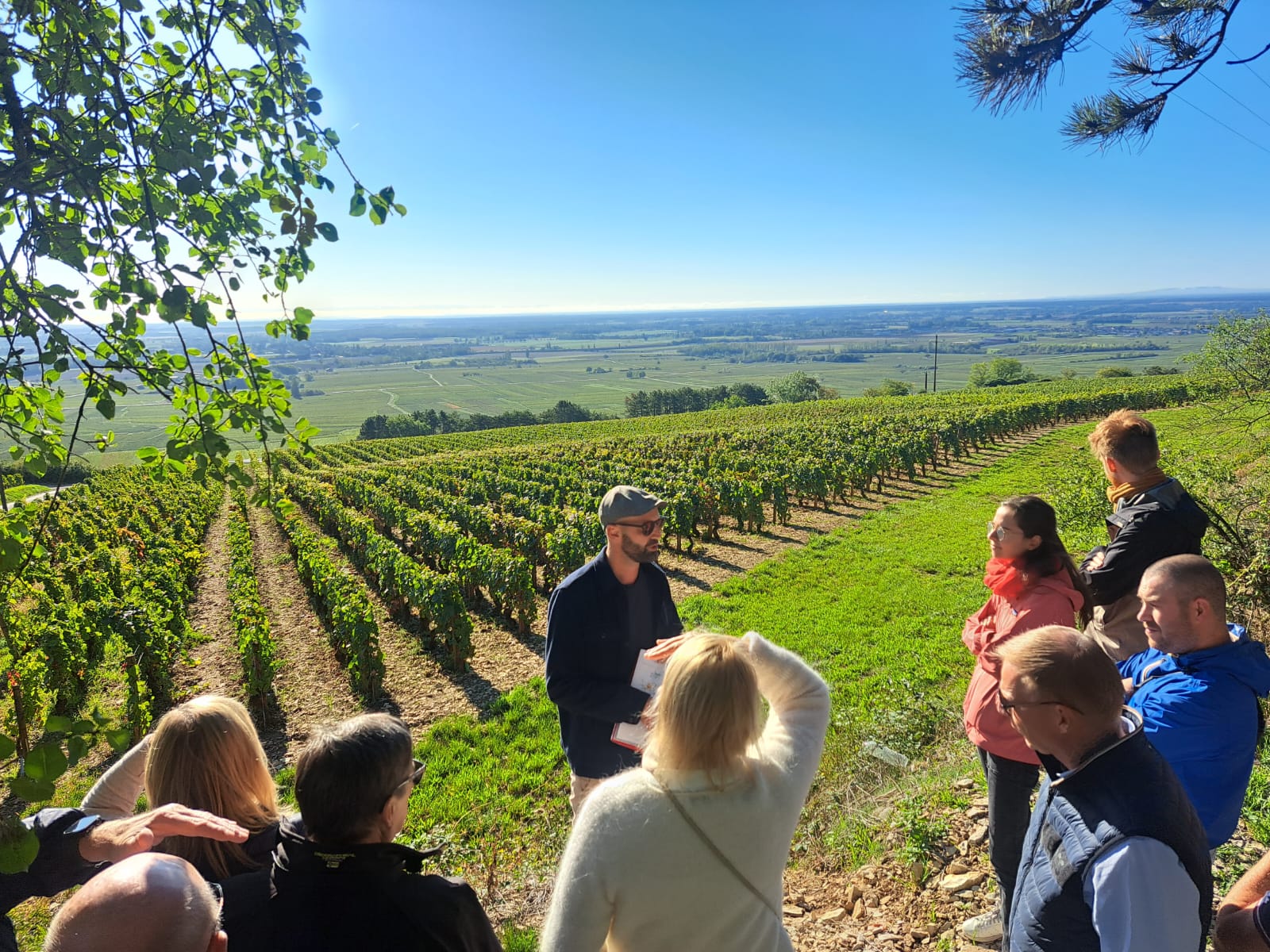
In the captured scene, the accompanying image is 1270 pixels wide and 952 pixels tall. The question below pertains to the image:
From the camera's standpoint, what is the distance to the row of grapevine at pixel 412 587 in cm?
859

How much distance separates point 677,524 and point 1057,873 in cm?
1201

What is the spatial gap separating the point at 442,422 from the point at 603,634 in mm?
71216

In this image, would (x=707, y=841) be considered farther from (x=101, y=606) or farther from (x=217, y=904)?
(x=101, y=606)

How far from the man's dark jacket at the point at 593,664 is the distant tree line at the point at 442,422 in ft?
201

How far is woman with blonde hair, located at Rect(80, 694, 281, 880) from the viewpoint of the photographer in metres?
1.88

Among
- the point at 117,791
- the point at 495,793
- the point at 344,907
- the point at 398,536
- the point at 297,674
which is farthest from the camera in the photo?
the point at 398,536

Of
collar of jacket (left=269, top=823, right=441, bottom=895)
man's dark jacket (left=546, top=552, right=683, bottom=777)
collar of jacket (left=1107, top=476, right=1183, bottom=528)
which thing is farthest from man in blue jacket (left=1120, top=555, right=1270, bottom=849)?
collar of jacket (left=269, top=823, right=441, bottom=895)

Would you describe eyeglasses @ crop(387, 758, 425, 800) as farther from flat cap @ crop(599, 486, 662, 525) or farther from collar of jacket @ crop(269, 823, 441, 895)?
flat cap @ crop(599, 486, 662, 525)

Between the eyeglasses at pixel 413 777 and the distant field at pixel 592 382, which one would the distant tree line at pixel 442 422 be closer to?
the distant field at pixel 592 382

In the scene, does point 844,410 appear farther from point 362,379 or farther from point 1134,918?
point 362,379

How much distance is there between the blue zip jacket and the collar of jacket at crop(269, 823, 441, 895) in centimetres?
223

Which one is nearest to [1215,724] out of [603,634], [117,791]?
[603,634]

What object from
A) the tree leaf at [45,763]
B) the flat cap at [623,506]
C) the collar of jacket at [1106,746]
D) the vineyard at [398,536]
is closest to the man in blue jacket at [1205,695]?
the collar of jacket at [1106,746]

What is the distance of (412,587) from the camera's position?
9773mm
